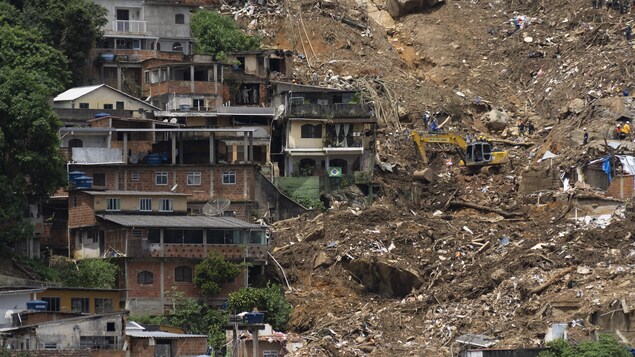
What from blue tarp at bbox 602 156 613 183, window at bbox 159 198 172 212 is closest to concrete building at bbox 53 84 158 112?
window at bbox 159 198 172 212

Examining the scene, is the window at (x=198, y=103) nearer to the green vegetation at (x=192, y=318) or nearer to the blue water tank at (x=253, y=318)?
the green vegetation at (x=192, y=318)

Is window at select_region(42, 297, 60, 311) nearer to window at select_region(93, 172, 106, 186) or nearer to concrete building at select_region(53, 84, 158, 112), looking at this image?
window at select_region(93, 172, 106, 186)

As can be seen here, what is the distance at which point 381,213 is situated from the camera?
92562 millimetres

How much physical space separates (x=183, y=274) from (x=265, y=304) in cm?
351

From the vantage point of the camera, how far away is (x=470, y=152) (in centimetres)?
9944

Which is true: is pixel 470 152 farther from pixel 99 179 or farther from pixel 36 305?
pixel 36 305

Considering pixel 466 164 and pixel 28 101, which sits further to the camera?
pixel 466 164

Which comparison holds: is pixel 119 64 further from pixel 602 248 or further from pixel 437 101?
pixel 602 248

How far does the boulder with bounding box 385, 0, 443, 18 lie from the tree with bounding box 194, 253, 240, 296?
28867 millimetres

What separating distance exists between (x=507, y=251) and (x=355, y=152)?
1133 centimetres

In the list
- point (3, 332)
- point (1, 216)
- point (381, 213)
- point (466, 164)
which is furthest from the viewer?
point (466, 164)

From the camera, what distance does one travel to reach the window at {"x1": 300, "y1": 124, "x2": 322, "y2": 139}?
3871 inches

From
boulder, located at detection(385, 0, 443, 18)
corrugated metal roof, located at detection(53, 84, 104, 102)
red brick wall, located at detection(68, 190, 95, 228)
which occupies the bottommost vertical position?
red brick wall, located at detection(68, 190, 95, 228)

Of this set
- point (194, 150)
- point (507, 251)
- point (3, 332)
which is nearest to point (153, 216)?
point (194, 150)
